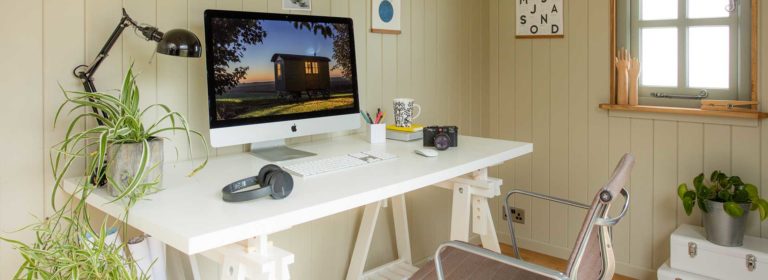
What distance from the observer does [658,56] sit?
2812 mm

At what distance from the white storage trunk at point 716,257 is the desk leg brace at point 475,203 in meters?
0.90

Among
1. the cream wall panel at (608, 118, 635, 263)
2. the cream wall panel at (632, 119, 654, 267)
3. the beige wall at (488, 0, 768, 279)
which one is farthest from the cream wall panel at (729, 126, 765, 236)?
the cream wall panel at (608, 118, 635, 263)

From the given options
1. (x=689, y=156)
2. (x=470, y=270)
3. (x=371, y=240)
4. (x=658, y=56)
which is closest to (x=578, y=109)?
(x=658, y=56)

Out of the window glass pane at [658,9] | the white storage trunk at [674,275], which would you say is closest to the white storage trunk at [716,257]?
the white storage trunk at [674,275]

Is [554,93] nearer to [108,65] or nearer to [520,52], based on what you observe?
[520,52]

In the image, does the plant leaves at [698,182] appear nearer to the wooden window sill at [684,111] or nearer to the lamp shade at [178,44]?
the wooden window sill at [684,111]

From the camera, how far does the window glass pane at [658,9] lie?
2.75 meters

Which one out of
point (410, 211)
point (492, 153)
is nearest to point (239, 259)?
point (492, 153)

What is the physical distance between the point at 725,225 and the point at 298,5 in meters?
1.92

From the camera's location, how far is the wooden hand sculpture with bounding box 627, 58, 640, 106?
2814 millimetres

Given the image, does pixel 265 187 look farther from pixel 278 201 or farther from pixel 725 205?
pixel 725 205

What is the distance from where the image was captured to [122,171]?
1.47 metres

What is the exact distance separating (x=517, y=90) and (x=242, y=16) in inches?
72.2

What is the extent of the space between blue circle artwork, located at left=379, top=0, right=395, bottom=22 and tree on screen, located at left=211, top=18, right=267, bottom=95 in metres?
0.84
